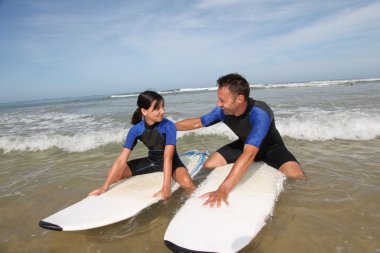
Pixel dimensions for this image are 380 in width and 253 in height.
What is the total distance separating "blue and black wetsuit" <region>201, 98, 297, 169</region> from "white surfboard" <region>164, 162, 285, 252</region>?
703 mm

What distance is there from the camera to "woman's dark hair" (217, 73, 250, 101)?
3344 mm

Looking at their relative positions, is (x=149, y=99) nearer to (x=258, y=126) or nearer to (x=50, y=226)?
(x=258, y=126)

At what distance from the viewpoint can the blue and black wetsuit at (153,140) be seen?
3779 mm

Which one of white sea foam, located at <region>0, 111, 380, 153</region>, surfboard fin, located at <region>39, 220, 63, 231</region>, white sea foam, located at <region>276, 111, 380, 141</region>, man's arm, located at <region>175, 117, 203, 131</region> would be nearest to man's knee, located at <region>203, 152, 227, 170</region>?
man's arm, located at <region>175, 117, 203, 131</region>

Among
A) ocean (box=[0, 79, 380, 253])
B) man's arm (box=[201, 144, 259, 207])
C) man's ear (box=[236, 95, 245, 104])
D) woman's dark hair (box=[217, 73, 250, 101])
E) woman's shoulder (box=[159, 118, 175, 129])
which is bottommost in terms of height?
ocean (box=[0, 79, 380, 253])

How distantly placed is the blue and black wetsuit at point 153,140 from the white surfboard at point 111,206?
17 cm

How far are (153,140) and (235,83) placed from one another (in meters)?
1.36

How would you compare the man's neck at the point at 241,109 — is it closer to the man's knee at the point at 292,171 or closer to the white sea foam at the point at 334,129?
the man's knee at the point at 292,171

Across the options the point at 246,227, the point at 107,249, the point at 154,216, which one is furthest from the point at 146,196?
the point at 246,227

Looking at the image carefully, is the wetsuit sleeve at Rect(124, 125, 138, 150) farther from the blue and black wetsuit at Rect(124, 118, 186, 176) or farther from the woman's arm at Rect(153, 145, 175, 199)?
the woman's arm at Rect(153, 145, 175, 199)

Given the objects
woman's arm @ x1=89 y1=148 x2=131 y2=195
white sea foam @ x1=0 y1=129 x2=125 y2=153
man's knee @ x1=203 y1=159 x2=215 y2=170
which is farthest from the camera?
white sea foam @ x1=0 y1=129 x2=125 y2=153

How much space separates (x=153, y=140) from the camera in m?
3.94

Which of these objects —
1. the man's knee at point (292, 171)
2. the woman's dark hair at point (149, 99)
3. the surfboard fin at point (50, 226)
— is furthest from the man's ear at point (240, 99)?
the surfboard fin at point (50, 226)

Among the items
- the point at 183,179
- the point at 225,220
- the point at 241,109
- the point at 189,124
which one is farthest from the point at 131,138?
the point at 225,220
